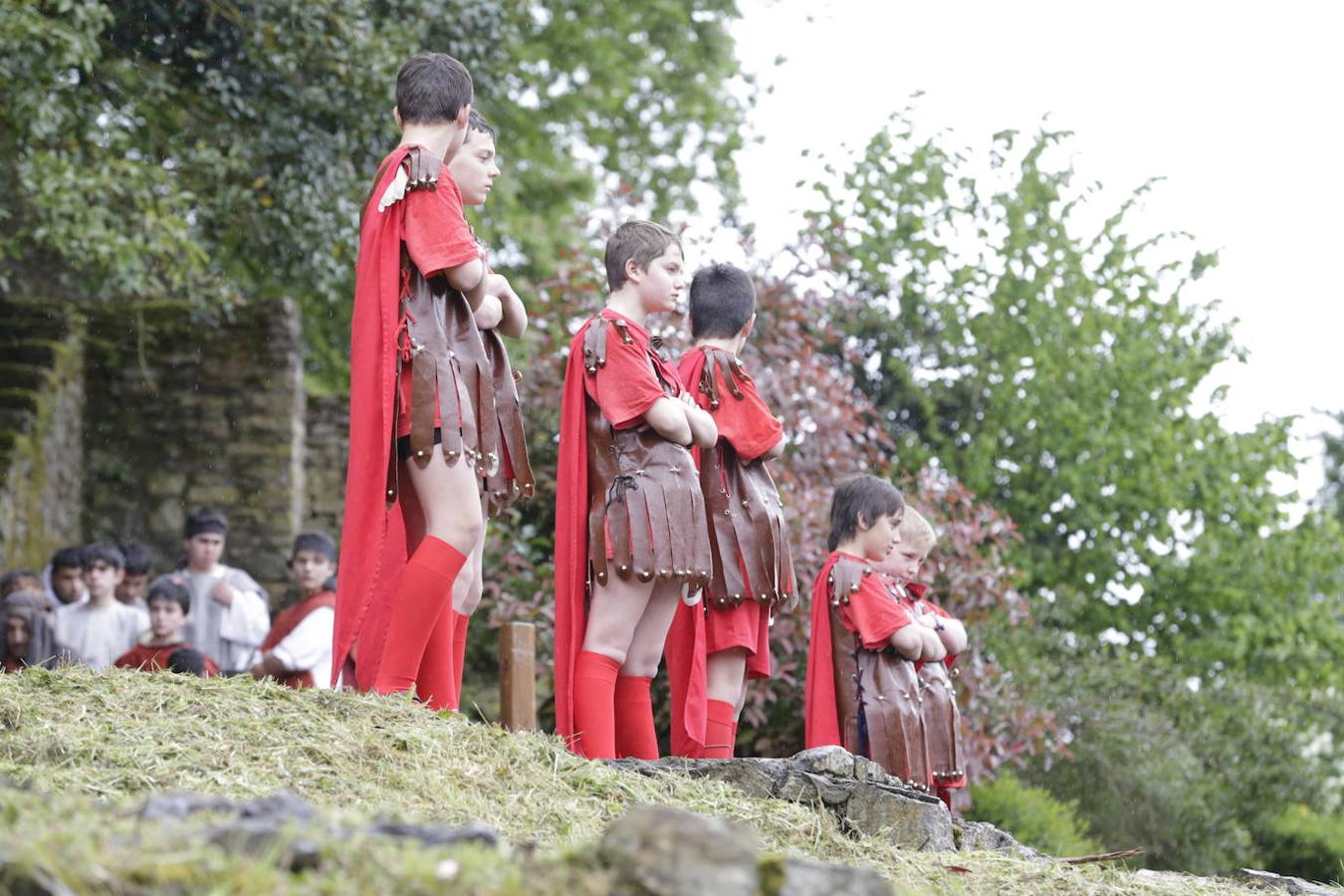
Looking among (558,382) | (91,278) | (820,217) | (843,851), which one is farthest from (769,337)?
(843,851)

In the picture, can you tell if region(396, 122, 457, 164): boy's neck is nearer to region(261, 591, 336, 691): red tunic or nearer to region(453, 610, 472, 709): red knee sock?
region(453, 610, 472, 709): red knee sock

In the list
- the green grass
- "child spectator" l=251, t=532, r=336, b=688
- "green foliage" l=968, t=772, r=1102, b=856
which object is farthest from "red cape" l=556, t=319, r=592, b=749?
"green foliage" l=968, t=772, r=1102, b=856

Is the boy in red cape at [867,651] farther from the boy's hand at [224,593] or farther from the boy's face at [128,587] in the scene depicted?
the boy's face at [128,587]

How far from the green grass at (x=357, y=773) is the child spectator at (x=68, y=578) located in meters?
4.71

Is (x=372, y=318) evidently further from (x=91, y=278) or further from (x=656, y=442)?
(x=91, y=278)

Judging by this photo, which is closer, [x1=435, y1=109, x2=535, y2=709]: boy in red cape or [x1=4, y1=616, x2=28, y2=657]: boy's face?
[x1=435, y1=109, x2=535, y2=709]: boy in red cape

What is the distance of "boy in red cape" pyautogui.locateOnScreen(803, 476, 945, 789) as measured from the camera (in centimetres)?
568

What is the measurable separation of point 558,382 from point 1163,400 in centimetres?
561

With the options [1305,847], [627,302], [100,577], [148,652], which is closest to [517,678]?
[627,302]

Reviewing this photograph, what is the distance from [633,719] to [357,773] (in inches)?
61.7

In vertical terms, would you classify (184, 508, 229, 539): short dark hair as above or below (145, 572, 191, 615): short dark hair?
above

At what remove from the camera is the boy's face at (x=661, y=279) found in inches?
205

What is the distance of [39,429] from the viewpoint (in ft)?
37.5

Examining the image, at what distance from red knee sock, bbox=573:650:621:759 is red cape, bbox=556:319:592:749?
0.06 m
